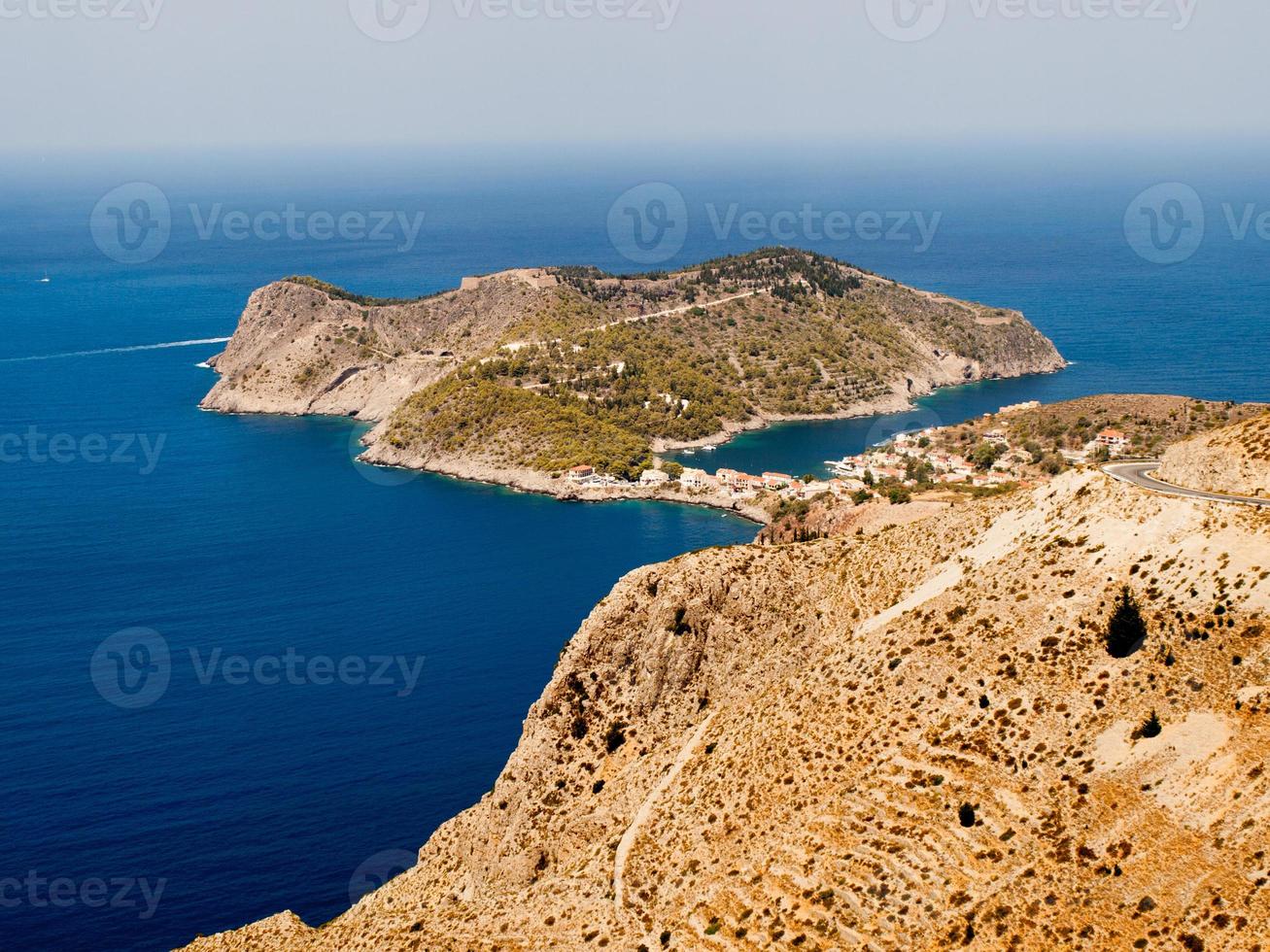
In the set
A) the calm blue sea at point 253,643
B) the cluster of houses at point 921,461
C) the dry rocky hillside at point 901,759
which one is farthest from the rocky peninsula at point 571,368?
the dry rocky hillside at point 901,759

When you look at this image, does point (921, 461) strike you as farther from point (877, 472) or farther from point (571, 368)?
point (571, 368)

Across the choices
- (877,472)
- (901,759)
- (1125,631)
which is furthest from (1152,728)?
(877,472)

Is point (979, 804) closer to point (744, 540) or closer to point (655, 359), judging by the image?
point (744, 540)

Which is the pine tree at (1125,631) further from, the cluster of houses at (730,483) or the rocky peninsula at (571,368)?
the rocky peninsula at (571,368)

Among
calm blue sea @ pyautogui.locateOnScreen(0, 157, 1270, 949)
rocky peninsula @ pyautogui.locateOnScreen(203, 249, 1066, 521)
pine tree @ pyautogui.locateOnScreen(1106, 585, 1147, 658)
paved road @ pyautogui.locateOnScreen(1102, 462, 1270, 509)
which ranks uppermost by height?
rocky peninsula @ pyautogui.locateOnScreen(203, 249, 1066, 521)

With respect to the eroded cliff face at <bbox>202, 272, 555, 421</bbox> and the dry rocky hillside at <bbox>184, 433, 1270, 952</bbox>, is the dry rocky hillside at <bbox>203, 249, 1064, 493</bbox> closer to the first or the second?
the eroded cliff face at <bbox>202, 272, 555, 421</bbox>

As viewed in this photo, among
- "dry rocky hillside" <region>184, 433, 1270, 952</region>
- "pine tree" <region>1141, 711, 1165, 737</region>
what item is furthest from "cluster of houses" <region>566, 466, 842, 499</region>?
"pine tree" <region>1141, 711, 1165, 737</region>
